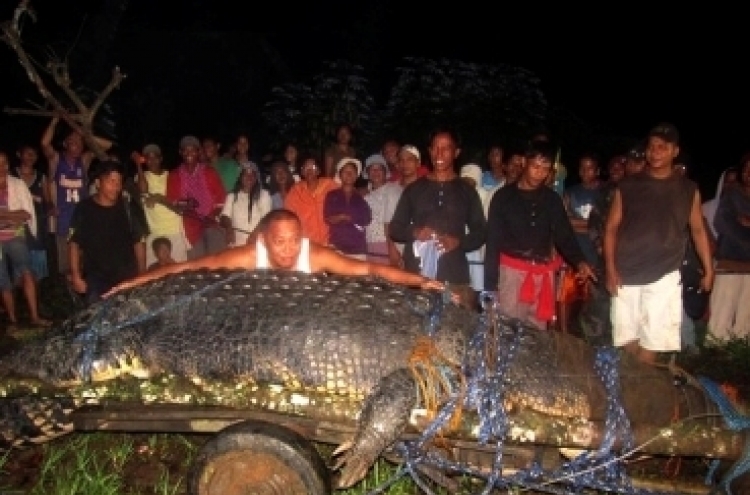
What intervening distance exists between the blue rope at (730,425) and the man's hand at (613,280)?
1.44 metres

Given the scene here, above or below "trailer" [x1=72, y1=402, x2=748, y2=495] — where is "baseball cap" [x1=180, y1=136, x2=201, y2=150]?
above

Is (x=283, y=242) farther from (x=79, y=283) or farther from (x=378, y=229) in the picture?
(x=378, y=229)

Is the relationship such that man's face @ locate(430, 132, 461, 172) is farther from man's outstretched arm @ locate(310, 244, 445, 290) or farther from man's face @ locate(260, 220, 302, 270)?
man's face @ locate(260, 220, 302, 270)

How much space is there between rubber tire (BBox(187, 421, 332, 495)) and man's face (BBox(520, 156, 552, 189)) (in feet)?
8.36

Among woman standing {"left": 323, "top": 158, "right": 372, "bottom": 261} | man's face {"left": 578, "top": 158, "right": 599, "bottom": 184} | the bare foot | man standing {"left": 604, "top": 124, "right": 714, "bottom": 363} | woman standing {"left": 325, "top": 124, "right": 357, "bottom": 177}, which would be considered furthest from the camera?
woman standing {"left": 325, "top": 124, "right": 357, "bottom": 177}

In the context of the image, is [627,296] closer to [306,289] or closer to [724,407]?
[724,407]

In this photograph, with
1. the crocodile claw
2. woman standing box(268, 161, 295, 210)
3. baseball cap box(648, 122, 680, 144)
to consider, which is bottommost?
the crocodile claw

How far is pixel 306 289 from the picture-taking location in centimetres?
401

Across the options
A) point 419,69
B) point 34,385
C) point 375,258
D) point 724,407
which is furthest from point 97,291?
point 419,69

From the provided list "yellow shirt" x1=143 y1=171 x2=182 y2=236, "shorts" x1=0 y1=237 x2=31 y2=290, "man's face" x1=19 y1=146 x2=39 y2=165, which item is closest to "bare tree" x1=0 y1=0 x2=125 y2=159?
"yellow shirt" x1=143 y1=171 x2=182 y2=236

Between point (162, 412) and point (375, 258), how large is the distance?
12.7 ft

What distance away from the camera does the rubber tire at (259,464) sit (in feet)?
10.8

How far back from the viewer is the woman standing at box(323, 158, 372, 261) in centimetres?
700

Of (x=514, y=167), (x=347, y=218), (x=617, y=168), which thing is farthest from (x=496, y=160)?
(x=347, y=218)
